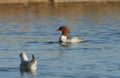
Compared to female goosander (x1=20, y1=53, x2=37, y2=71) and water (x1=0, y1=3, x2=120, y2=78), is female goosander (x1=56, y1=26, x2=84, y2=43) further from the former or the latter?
female goosander (x1=20, y1=53, x2=37, y2=71)

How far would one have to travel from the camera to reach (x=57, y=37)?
3030 centimetres

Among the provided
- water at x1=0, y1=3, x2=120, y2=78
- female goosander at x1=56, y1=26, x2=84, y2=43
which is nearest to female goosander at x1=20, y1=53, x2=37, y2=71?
water at x1=0, y1=3, x2=120, y2=78

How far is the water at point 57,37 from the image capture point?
20.2 m

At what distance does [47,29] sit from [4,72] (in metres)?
13.8

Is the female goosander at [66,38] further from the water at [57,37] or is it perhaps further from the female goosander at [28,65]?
the female goosander at [28,65]

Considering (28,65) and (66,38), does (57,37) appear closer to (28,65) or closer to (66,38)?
(66,38)

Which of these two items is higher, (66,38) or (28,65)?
(66,38)

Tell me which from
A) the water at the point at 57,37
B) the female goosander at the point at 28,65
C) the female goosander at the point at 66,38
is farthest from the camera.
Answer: the female goosander at the point at 66,38

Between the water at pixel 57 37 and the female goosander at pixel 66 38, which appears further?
the female goosander at pixel 66 38

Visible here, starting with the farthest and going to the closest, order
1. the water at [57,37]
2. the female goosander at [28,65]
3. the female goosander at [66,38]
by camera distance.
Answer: the female goosander at [66,38], the water at [57,37], the female goosander at [28,65]

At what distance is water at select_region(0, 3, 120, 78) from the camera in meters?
20.2

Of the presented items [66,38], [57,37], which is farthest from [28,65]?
[57,37]

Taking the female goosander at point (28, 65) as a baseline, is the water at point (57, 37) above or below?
above

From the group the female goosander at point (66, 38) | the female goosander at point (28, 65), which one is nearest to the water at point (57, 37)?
the female goosander at point (28, 65)
